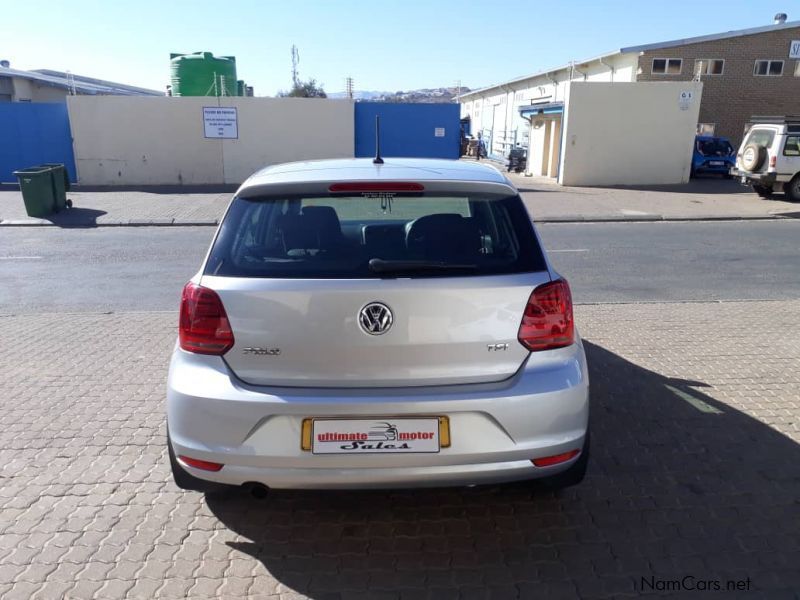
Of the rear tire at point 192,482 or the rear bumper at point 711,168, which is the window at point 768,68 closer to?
the rear bumper at point 711,168

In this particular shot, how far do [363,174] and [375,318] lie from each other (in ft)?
2.61

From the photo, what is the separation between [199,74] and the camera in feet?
74.8

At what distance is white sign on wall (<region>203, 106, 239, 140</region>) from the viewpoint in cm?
2058

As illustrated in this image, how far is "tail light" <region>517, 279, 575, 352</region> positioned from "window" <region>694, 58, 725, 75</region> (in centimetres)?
2932

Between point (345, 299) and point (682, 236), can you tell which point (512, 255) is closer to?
point (345, 299)

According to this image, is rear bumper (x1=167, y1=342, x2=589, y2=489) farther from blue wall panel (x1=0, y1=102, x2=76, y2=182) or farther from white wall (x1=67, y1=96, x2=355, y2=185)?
blue wall panel (x1=0, y1=102, x2=76, y2=182)

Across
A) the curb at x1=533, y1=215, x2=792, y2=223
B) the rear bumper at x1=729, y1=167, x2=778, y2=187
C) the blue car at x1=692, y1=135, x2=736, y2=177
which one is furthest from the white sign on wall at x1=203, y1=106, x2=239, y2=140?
the blue car at x1=692, y1=135, x2=736, y2=177

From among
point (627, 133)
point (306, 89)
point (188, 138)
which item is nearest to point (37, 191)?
point (188, 138)

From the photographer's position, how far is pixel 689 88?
20.8 meters

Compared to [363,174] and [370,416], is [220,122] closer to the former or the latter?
[363,174]

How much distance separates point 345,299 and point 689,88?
21739 millimetres

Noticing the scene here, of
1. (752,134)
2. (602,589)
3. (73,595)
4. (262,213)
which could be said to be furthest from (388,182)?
(752,134)

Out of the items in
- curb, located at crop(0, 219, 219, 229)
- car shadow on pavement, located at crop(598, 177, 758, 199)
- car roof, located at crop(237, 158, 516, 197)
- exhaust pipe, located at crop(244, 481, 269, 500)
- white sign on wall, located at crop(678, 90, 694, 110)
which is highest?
white sign on wall, located at crop(678, 90, 694, 110)

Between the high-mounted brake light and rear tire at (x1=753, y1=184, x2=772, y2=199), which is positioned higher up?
the high-mounted brake light
